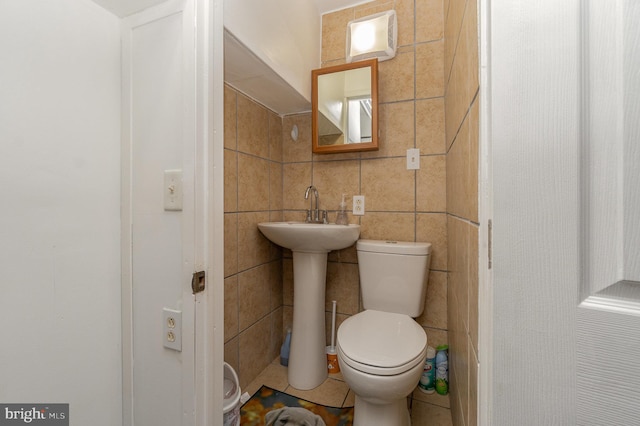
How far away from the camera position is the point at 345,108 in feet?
5.12

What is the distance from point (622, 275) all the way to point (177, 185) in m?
0.86

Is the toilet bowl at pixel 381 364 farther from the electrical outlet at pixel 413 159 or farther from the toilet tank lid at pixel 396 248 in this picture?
the electrical outlet at pixel 413 159

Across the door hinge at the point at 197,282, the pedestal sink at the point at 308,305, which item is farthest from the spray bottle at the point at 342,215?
the door hinge at the point at 197,282

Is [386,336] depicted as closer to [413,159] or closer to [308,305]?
[308,305]

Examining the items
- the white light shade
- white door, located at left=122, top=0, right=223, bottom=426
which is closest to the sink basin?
white door, located at left=122, top=0, right=223, bottom=426

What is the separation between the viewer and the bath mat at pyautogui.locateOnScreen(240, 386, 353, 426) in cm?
118

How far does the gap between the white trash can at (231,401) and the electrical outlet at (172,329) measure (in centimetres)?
45

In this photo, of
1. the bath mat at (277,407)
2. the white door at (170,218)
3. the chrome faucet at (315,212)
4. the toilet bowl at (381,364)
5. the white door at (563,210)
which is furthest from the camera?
the chrome faucet at (315,212)

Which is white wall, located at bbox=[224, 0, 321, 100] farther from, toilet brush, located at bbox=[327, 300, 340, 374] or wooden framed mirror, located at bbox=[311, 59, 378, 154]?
toilet brush, located at bbox=[327, 300, 340, 374]

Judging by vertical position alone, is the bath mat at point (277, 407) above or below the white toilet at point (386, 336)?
A: below

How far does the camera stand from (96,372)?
2.38 feet

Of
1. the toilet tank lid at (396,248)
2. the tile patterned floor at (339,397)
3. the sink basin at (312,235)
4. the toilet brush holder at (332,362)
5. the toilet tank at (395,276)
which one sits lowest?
the tile patterned floor at (339,397)

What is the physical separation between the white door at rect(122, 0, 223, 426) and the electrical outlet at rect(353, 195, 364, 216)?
40.2 inches

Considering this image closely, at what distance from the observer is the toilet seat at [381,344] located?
890 millimetres
